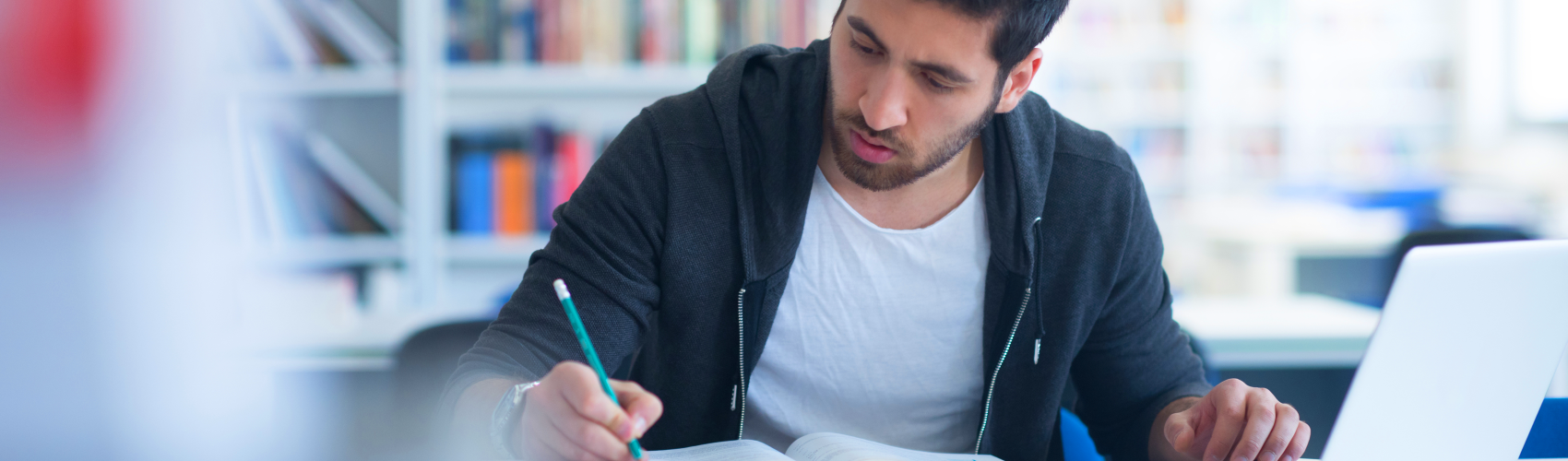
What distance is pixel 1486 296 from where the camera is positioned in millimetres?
611

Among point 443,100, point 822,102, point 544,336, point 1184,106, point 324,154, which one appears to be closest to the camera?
point 544,336

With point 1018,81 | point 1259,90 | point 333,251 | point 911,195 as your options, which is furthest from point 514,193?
point 1259,90

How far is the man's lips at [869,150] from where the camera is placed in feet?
3.20

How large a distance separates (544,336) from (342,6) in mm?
1739

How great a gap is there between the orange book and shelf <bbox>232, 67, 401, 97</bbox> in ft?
1.02

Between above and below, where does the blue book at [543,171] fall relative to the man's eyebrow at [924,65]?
below

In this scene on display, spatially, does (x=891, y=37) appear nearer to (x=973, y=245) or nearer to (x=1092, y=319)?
(x=973, y=245)

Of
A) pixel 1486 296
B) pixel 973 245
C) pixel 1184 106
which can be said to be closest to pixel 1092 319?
pixel 973 245

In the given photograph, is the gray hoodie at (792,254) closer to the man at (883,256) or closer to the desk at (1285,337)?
the man at (883,256)

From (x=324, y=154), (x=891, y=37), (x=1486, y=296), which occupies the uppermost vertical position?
(x=891, y=37)

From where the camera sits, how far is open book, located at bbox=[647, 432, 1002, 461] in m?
0.71

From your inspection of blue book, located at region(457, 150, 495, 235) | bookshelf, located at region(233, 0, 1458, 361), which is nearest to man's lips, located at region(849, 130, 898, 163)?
blue book, located at region(457, 150, 495, 235)

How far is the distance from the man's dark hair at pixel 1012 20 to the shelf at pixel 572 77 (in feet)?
4.53

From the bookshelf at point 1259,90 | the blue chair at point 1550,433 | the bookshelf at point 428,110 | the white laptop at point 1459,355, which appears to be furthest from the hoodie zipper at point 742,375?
the bookshelf at point 1259,90
